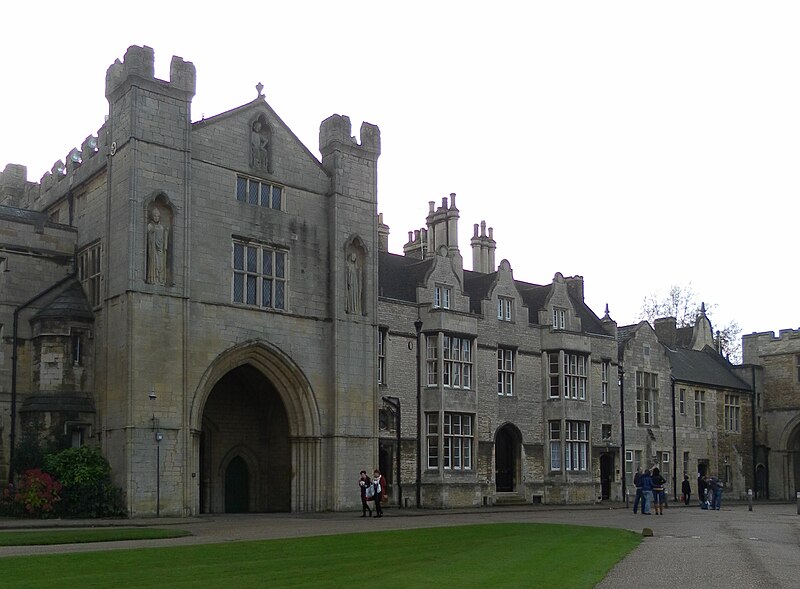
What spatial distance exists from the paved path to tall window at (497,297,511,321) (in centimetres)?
1064

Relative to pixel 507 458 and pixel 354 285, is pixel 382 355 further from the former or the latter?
pixel 507 458

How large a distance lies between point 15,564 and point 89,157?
72.7 ft

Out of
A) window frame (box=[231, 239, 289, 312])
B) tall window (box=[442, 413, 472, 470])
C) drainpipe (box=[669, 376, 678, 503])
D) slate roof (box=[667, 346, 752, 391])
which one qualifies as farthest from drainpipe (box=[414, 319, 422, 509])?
slate roof (box=[667, 346, 752, 391])

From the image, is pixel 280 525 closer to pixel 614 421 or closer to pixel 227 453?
pixel 227 453

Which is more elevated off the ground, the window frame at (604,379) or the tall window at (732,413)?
the window frame at (604,379)

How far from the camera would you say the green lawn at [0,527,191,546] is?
1916 centimetres

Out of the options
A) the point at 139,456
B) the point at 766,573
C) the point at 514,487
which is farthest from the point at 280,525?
the point at 514,487

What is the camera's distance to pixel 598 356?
161 feet

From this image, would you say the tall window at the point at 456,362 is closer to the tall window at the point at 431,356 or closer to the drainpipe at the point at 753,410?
the tall window at the point at 431,356

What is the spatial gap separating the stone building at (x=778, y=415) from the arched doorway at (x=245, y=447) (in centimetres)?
3559

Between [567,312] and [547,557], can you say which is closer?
[547,557]

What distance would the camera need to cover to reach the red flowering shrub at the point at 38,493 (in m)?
28.1

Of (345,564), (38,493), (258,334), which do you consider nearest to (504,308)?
(258,334)

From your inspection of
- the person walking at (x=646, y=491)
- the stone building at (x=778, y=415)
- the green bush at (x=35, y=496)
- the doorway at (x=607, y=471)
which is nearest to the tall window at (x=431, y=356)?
the person walking at (x=646, y=491)
